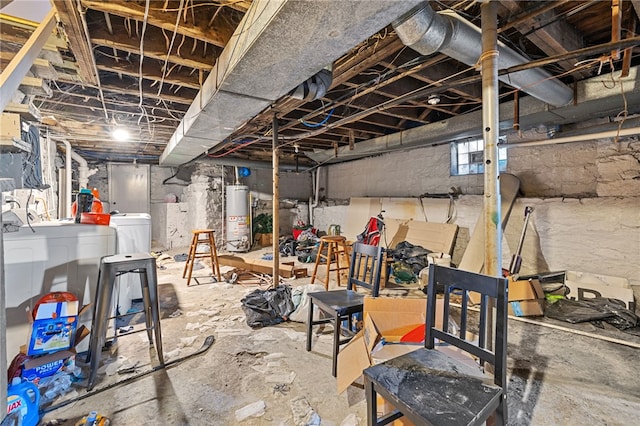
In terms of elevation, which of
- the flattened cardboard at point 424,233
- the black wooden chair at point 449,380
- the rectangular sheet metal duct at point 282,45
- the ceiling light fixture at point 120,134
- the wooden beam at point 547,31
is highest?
the ceiling light fixture at point 120,134

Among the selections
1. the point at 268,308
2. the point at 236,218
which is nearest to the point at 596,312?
the point at 268,308

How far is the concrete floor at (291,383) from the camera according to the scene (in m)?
1.58

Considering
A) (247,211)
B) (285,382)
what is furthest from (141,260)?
(247,211)

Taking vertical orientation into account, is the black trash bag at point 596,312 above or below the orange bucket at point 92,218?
below

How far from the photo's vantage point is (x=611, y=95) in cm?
241

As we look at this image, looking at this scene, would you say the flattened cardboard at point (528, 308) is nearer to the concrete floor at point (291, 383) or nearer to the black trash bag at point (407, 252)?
the concrete floor at point (291, 383)

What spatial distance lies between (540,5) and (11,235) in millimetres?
3547

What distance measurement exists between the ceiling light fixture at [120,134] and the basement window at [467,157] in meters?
5.09

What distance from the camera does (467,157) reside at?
14.8 feet

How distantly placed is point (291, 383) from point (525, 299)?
251 centimetres

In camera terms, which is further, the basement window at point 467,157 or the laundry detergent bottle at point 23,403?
the basement window at point 467,157

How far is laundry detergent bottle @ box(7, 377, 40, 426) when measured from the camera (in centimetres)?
138

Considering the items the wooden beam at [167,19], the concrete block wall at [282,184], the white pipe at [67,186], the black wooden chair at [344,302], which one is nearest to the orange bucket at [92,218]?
the wooden beam at [167,19]

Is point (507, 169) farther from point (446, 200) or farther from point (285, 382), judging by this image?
point (285, 382)
